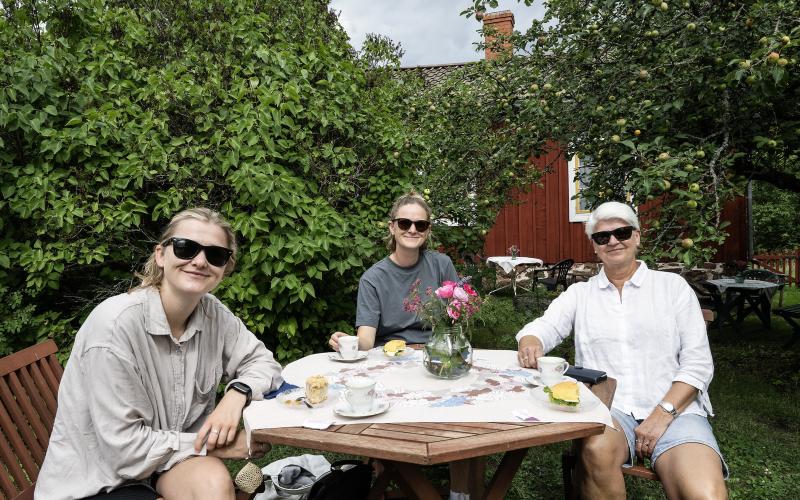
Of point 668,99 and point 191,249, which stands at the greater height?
point 668,99

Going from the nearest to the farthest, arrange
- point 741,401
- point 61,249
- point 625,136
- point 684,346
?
point 684,346 → point 625,136 → point 61,249 → point 741,401

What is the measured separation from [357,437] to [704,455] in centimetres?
131

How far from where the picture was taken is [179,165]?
373 centimetres

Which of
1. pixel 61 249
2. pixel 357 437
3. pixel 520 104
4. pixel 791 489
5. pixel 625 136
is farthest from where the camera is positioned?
pixel 520 104

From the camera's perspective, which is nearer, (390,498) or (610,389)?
(610,389)

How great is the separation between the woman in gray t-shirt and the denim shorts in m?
1.13

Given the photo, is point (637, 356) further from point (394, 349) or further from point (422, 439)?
point (422, 439)

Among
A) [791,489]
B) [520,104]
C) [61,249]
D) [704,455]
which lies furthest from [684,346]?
[61,249]

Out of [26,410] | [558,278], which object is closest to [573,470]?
[26,410]

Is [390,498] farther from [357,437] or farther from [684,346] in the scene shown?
[684,346]

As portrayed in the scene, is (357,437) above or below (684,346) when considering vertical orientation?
above

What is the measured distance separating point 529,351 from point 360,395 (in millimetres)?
905

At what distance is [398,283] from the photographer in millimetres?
2896

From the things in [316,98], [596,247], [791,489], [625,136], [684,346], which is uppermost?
[316,98]
